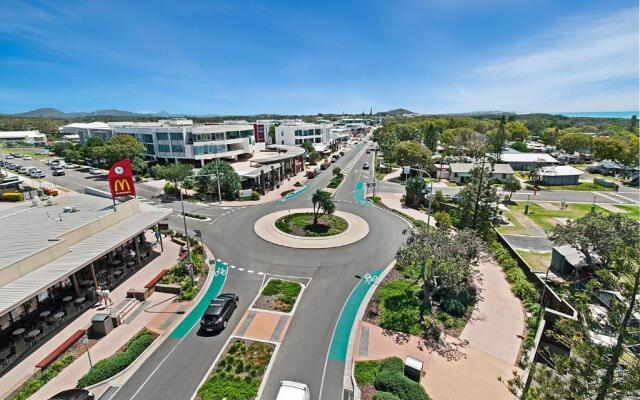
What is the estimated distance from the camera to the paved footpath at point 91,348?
16.4 meters

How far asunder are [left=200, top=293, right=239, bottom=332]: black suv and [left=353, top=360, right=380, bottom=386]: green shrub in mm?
9223

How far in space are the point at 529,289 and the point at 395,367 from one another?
1524 centimetres

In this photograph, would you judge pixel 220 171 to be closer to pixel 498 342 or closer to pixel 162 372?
pixel 162 372

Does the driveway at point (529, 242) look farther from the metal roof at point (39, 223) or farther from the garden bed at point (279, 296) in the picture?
the metal roof at point (39, 223)

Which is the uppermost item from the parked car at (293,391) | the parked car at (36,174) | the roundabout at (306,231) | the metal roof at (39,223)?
the metal roof at (39,223)

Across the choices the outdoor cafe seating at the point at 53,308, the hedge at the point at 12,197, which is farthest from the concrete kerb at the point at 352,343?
the hedge at the point at 12,197

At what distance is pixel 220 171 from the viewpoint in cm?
5244

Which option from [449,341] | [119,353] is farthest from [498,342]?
[119,353]

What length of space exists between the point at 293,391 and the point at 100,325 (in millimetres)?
14051

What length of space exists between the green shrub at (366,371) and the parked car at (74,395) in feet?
43.7

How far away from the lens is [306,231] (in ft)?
124

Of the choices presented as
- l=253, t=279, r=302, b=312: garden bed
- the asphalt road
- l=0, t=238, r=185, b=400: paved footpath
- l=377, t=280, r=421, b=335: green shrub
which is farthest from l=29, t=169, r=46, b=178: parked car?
l=377, t=280, r=421, b=335: green shrub

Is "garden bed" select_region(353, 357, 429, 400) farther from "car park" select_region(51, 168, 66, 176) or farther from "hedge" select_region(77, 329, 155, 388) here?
"car park" select_region(51, 168, 66, 176)

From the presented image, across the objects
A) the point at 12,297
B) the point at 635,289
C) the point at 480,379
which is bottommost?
the point at 480,379
